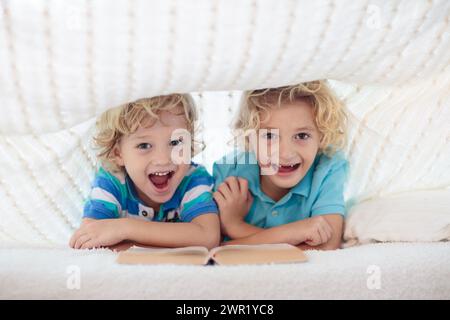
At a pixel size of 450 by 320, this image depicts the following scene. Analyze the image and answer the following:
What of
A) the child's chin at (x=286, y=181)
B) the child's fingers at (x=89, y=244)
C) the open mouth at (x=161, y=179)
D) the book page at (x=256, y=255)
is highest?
the open mouth at (x=161, y=179)

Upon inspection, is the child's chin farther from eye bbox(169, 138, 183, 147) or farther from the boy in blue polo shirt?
eye bbox(169, 138, 183, 147)

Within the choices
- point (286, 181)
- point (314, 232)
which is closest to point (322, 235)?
point (314, 232)

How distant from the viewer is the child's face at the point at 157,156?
1067 mm

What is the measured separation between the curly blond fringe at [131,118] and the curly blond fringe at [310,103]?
0.10 metres

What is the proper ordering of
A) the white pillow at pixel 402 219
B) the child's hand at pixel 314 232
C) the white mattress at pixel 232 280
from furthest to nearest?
the child's hand at pixel 314 232 < the white pillow at pixel 402 219 < the white mattress at pixel 232 280

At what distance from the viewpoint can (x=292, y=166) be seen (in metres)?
1.10

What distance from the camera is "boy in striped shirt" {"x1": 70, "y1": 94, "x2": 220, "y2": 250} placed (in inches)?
40.5

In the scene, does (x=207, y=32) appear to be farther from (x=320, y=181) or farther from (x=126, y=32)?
(x=320, y=181)

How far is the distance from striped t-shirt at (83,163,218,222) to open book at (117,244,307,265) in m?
0.24

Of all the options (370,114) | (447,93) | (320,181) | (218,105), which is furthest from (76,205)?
(447,93)

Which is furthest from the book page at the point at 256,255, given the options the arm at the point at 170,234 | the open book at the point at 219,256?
the arm at the point at 170,234

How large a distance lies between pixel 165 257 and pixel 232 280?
0.13m

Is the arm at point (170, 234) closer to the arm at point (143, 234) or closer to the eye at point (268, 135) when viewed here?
the arm at point (143, 234)

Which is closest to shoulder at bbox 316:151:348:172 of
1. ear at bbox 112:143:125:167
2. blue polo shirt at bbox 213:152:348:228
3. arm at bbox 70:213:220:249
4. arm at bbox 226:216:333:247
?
blue polo shirt at bbox 213:152:348:228
